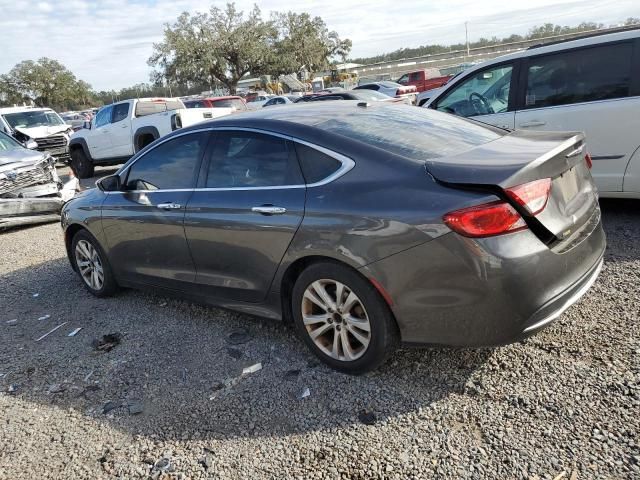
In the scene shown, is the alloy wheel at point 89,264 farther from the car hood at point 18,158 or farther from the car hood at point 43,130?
the car hood at point 43,130

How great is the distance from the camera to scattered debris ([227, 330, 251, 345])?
387 centimetres

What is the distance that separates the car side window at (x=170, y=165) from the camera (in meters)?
3.97

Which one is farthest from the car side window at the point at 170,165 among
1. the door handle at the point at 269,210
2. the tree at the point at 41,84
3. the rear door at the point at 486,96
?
the tree at the point at 41,84

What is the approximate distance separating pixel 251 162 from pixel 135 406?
1726mm

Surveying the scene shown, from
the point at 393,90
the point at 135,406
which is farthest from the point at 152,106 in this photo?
the point at 393,90

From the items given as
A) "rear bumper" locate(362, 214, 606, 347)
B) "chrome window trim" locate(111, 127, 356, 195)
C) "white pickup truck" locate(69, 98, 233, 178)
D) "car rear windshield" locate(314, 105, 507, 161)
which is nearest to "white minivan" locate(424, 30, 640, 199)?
"car rear windshield" locate(314, 105, 507, 161)

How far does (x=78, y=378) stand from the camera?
11.9 feet

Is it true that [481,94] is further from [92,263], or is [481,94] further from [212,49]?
[212,49]

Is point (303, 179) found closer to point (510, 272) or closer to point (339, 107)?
point (339, 107)

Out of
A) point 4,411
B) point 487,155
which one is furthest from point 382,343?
point 4,411

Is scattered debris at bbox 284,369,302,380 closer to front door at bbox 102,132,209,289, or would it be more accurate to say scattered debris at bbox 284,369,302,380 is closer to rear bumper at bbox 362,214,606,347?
rear bumper at bbox 362,214,606,347

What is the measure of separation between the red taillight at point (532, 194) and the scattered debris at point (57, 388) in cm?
308

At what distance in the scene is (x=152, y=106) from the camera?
13508mm

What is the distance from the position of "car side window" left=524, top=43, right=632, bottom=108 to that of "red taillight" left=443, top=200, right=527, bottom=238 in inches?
136
